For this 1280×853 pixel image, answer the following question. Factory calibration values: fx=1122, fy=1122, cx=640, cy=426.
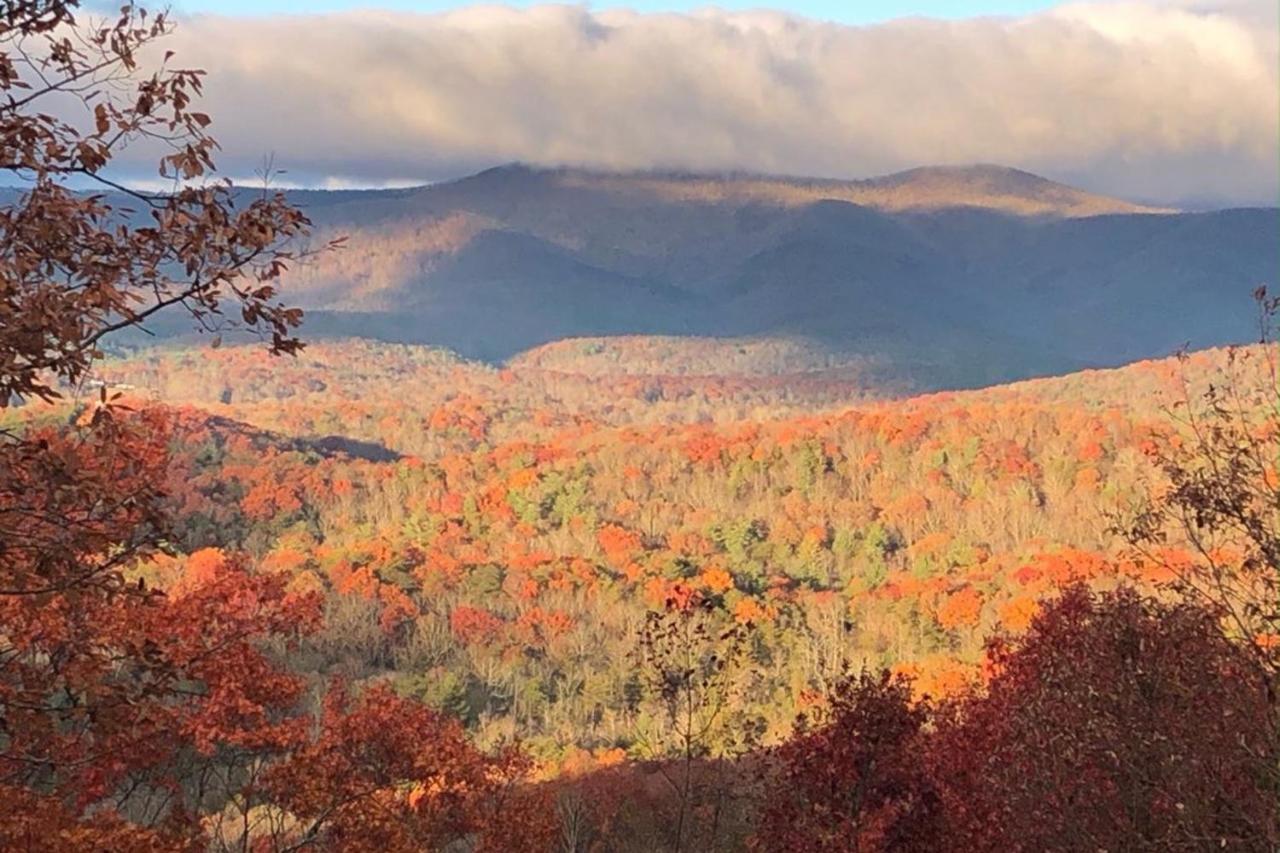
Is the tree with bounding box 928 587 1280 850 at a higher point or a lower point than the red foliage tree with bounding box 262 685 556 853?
higher

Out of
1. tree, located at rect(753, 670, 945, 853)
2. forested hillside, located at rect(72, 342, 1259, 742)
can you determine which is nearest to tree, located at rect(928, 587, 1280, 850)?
tree, located at rect(753, 670, 945, 853)

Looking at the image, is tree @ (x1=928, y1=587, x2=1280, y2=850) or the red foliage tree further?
the red foliage tree

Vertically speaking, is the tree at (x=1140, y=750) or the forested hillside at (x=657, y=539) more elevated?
the tree at (x=1140, y=750)

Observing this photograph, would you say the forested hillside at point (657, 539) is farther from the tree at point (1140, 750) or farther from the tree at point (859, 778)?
the tree at point (1140, 750)

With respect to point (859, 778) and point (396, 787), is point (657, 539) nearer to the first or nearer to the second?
point (396, 787)

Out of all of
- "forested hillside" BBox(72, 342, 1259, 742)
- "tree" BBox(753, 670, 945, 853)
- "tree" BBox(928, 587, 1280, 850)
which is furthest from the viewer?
"forested hillside" BBox(72, 342, 1259, 742)

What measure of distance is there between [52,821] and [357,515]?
13357cm

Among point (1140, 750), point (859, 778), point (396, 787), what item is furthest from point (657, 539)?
point (1140, 750)

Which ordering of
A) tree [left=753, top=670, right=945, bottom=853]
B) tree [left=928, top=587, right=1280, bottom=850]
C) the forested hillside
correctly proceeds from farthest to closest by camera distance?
the forested hillside → tree [left=753, top=670, right=945, bottom=853] → tree [left=928, top=587, right=1280, bottom=850]

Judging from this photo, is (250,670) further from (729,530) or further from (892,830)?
(729,530)

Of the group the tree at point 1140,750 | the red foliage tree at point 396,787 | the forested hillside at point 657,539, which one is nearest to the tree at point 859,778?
the tree at point 1140,750

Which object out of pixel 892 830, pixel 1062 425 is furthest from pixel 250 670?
pixel 1062 425

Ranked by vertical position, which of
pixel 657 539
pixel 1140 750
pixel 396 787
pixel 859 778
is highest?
pixel 1140 750

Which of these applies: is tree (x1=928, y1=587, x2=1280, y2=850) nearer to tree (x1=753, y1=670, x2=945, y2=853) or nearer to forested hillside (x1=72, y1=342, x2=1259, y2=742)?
tree (x1=753, y1=670, x2=945, y2=853)
